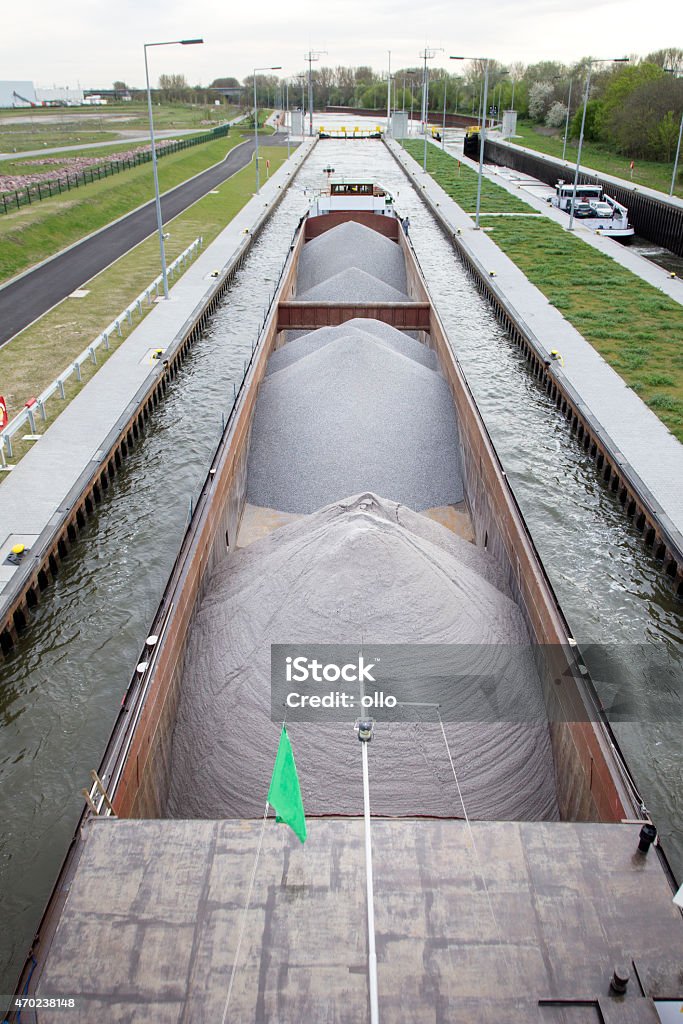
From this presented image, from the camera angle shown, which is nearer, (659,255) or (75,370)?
(75,370)

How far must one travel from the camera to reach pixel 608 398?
64.7ft

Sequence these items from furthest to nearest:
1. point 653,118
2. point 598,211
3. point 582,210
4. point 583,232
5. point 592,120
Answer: point 592,120
point 653,118
point 582,210
point 598,211
point 583,232

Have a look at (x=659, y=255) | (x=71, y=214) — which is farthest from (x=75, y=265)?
(x=659, y=255)

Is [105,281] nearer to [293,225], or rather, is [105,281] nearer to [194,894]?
[293,225]

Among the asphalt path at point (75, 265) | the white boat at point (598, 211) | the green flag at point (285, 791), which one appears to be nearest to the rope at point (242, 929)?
the green flag at point (285, 791)

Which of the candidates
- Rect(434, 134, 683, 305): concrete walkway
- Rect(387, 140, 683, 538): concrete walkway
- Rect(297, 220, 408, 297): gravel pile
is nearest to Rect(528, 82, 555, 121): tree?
Rect(434, 134, 683, 305): concrete walkway

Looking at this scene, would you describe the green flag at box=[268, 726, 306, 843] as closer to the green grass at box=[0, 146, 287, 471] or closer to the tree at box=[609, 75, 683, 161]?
the green grass at box=[0, 146, 287, 471]

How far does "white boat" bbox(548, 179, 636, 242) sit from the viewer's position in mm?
41906

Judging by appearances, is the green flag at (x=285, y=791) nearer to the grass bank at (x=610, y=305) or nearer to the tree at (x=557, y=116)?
the grass bank at (x=610, y=305)

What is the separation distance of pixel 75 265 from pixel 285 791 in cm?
3324

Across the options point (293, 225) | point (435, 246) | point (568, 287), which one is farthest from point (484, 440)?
point (293, 225)

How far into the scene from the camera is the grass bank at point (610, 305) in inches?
811

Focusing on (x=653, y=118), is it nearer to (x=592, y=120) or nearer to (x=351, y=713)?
(x=592, y=120)

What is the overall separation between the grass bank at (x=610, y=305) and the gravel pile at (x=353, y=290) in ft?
21.1
